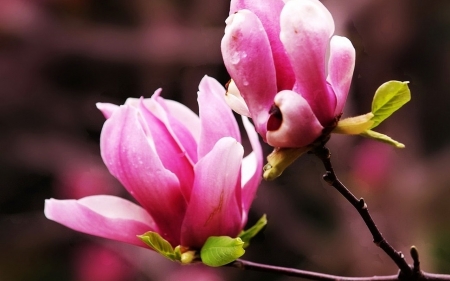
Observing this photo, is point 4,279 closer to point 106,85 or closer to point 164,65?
point 106,85

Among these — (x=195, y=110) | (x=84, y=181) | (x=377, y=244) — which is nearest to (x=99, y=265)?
(x=84, y=181)

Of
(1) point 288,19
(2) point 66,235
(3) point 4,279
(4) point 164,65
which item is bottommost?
(3) point 4,279

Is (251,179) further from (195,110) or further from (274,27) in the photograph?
(195,110)

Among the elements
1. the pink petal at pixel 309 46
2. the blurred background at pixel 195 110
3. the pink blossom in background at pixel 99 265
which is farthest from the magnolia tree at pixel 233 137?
the pink blossom in background at pixel 99 265

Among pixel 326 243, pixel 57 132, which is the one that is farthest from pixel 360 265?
pixel 57 132

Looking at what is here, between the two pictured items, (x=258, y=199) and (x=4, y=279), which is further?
(x=4, y=279)

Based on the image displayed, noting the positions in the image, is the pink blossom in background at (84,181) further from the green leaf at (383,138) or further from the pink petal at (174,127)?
the green leaf at (383,138)
